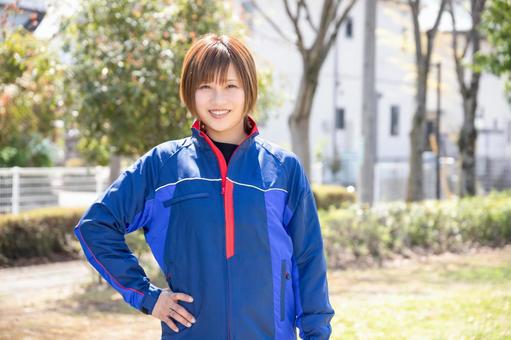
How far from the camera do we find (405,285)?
8.75m

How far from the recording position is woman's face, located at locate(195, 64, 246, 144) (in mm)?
2812

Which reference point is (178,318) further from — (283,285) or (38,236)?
(38,236)

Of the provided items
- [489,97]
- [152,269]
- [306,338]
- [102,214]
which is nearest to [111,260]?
[102,214]

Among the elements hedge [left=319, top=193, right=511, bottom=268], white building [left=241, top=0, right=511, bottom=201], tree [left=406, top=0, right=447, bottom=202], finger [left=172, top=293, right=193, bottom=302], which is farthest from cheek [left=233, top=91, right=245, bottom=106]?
white building [left=241, top=0, right=511, bottom=201]

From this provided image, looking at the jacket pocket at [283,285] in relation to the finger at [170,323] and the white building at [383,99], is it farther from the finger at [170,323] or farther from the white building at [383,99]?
the white building at [383,99]

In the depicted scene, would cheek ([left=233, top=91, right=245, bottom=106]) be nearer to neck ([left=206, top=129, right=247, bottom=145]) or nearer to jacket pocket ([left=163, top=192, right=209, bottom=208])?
neck ([left=206, top=129, right=247, bottom=145])

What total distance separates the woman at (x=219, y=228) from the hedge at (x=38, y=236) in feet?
24.7

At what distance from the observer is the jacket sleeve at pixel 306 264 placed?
2768 mm

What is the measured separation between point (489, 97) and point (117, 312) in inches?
1342

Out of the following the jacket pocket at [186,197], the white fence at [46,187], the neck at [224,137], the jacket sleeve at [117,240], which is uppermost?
the neck at [224,137]

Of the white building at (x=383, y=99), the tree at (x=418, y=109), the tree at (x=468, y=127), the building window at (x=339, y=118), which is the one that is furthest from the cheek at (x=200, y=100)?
the building window at (x=339, y=118)

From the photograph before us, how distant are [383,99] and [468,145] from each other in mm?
17653

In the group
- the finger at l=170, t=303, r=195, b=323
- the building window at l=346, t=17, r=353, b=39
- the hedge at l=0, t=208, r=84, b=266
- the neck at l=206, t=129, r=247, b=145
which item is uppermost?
the building window at l=346, t=17, r=353, b=39

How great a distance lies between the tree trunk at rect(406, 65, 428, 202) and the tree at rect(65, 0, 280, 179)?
232 inches
